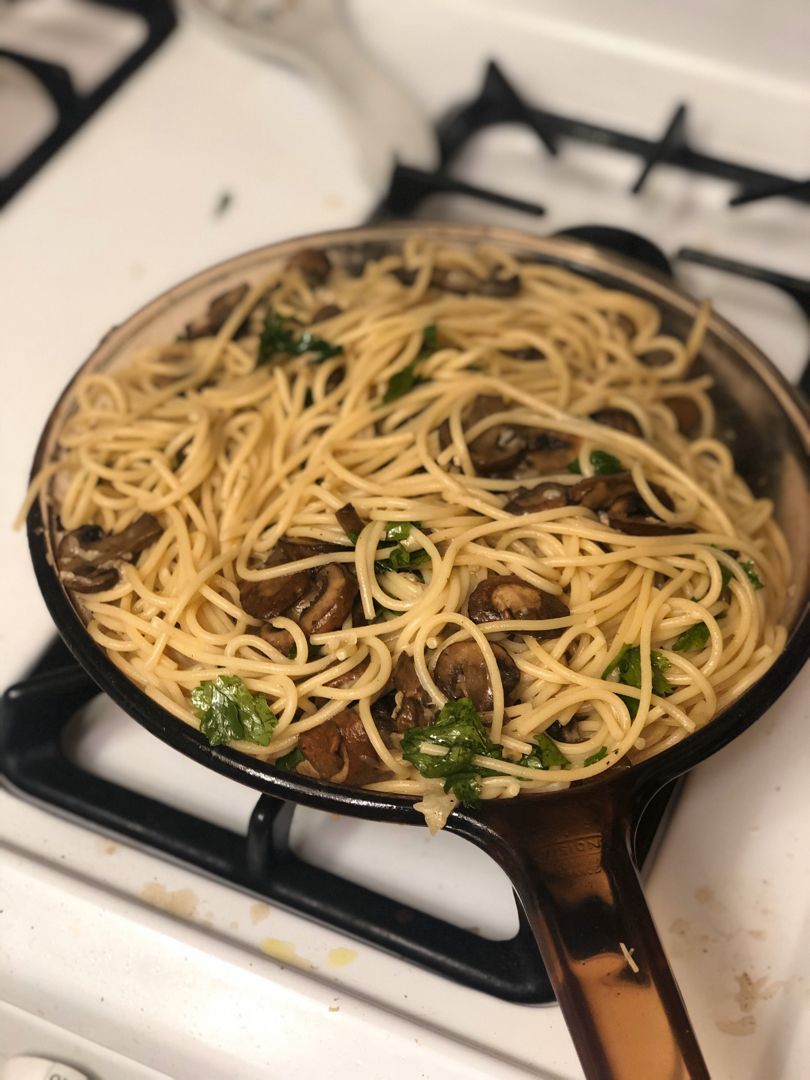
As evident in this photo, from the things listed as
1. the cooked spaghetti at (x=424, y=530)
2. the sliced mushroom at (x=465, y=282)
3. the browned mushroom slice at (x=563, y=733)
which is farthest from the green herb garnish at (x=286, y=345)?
the browned mushroom slice at (x=563, y=733)

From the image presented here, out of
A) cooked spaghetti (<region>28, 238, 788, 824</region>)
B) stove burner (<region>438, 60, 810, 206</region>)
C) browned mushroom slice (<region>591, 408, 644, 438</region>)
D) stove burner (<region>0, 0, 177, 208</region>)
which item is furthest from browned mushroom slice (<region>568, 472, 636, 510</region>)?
stove burner (<region>0, 0, 177, 208</region>)

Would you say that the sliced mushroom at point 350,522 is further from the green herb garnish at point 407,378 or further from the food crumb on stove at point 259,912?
the food crumb on stove at point 259,912

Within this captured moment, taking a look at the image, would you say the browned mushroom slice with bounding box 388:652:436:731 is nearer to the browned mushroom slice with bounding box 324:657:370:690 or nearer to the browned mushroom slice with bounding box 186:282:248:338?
the browned mushroom slice with bounding box 324:657:370:690

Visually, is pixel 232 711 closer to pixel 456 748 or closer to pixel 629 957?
pixel 456 748

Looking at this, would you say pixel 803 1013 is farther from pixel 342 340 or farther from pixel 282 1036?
pixel 342 340

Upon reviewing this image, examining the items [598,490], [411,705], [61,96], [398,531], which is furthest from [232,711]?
[61,96]
